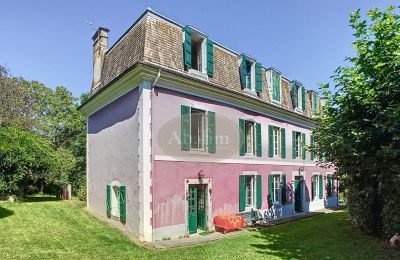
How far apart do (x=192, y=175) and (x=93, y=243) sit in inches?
166

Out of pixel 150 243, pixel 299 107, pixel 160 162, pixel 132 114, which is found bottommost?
pixel 150 243

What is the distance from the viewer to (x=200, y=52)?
12.5 meters

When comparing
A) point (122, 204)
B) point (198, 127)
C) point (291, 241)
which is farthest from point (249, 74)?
point (122, 204)

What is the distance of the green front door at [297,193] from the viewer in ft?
60.8

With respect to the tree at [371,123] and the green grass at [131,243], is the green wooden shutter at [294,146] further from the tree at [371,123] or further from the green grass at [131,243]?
the tree at [371,123]

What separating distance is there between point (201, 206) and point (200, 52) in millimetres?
6463

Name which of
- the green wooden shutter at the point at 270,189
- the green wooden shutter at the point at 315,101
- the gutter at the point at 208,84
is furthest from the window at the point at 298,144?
the green wooden shutter at the point at 270,189

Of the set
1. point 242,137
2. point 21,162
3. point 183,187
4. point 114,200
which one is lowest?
point 114,200

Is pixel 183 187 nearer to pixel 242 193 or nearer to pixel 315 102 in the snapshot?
pixel 242 193

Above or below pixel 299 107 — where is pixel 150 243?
below

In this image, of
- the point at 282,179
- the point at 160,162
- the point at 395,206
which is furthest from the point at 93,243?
the point at 282,179

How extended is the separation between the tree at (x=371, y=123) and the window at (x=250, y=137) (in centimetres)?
451

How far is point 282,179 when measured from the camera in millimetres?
17125

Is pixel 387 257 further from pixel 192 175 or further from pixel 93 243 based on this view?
pixel 93 243
